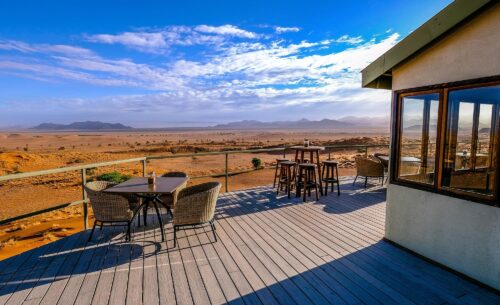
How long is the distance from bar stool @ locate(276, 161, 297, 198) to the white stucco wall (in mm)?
2478

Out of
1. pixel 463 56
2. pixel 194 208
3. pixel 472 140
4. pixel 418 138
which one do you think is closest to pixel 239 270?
pixel 194 208

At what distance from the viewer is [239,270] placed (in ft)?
9.04

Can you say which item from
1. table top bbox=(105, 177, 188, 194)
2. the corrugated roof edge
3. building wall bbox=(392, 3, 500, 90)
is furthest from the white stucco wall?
table top bbox=(105, 177, 188, 194)

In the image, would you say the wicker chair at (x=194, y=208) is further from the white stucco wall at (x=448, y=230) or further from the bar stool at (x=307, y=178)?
the bar stool at (x=307, y=178)

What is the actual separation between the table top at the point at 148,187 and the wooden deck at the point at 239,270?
27.1 inches

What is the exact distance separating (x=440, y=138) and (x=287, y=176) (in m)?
3.43

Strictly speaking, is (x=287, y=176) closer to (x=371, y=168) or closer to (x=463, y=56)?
(x=371, y=168)

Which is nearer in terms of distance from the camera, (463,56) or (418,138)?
(463,56)

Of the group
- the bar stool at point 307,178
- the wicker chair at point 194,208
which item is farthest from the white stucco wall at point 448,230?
the wicker chair at point 194,208

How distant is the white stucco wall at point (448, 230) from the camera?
2.42 m

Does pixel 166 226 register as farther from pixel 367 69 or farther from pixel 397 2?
pixel 397 2

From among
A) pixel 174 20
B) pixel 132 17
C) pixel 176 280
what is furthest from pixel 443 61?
pixel 132 17

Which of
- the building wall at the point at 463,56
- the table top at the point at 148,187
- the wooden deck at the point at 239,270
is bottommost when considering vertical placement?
the wooden deck at the point at 239,270

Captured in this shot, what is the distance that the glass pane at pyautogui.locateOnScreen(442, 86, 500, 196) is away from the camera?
102 inches
